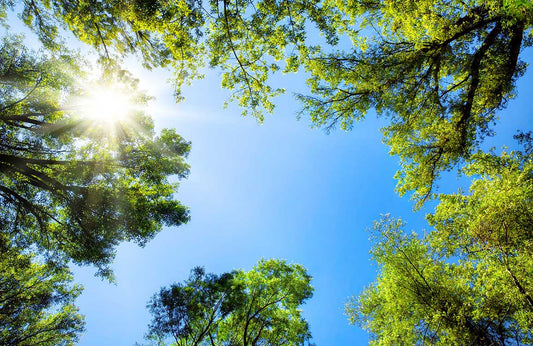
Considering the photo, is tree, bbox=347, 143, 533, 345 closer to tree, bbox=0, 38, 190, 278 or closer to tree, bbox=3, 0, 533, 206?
tree, bbox=3, 0, 533, 206

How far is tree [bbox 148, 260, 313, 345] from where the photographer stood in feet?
41.1

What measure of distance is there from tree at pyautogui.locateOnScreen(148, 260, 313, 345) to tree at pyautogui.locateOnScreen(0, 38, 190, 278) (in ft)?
12.8

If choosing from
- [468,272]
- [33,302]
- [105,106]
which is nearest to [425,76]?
[468,272]

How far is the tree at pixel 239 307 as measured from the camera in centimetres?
1252

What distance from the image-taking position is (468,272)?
36.3ft

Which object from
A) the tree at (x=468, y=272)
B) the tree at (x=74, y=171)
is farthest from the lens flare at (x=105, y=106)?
the tree at (x=468, y=272)

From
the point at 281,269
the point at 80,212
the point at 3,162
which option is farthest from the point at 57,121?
the point at 281,269

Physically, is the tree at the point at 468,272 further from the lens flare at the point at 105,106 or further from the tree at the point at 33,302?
the tree at the point at 33,302

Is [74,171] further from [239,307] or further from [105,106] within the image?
[239,307]

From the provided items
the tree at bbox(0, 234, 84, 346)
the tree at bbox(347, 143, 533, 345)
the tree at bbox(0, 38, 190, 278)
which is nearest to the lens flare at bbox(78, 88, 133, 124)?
the tree at bbox(0, 38, 190, 278)

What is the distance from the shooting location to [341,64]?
32.8 feet

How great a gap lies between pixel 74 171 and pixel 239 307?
447 inches

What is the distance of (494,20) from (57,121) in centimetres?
1984

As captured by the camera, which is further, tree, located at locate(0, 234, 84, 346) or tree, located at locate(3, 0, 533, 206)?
tree, located at locate(0, 234, 84, 346)
